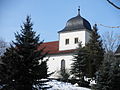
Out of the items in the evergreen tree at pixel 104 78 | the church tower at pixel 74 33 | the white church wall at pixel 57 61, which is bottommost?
the evergreen tree at pixel 104 78

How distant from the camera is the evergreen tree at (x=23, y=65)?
12.9 m

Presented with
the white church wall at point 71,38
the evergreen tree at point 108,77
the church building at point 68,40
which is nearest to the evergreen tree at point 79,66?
the evergreen tree at point 108,77

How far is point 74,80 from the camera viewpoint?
31.8m

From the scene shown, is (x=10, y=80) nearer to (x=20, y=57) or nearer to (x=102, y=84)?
(x=20, y=57)

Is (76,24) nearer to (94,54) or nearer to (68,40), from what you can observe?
(68,40)

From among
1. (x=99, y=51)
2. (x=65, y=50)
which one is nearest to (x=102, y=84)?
(x=99, y=51)

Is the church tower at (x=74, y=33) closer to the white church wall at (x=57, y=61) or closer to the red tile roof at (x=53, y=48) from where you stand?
the red tile roof at (x=53, y=48)

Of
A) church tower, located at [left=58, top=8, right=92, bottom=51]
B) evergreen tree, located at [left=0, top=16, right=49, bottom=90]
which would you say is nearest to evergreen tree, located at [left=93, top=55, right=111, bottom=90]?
evergreen tree, located at [left=0, top=16, right=49, bottom=90]

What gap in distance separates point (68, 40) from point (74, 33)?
2006mm

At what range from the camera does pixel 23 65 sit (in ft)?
43.8

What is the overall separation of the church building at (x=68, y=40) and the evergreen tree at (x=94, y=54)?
25.7 ft

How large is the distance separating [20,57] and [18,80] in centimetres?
133

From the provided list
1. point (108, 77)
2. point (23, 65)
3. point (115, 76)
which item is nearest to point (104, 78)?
point (108, 77)

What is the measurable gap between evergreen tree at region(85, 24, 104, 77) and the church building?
25.7 ft
